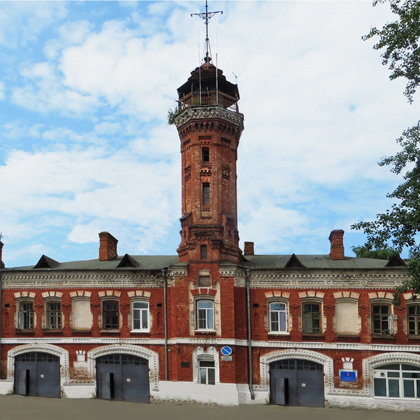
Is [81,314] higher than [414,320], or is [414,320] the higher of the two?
[81,314]

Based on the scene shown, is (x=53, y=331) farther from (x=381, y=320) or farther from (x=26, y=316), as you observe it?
(x=381, y=320)

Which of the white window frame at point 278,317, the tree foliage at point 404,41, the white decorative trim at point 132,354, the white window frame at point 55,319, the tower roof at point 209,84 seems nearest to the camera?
the tree foliage at point 404,41

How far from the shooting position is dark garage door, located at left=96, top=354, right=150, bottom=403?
25328mm

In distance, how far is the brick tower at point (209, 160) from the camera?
88.0ft

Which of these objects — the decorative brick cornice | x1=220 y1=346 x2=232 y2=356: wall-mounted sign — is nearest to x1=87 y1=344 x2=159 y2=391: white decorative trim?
x1=220 y1=346 x2=232 y2=356: wall-mounted sign

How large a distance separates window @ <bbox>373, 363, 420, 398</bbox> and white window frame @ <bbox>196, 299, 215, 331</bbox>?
877 centimetres

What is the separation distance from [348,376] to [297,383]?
104 inches

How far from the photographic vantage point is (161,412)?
22.4 m

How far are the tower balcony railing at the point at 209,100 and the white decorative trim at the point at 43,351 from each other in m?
16.1

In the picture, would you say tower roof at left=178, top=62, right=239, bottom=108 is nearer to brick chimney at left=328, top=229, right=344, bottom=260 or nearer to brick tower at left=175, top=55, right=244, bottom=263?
brick tower at left=175, top=55, right=244, bottom=263

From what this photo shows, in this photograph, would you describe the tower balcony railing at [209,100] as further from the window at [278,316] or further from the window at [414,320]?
the window at [414,320]

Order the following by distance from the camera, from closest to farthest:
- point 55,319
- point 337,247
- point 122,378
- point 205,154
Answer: point 122,378 → point 55,319 → point 337,247 → point 205,154

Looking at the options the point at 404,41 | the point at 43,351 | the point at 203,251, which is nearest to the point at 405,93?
the point at 404,41

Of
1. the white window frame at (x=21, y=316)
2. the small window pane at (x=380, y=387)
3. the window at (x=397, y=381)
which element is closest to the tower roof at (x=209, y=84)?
the white window frame at (x=21, y=316)
